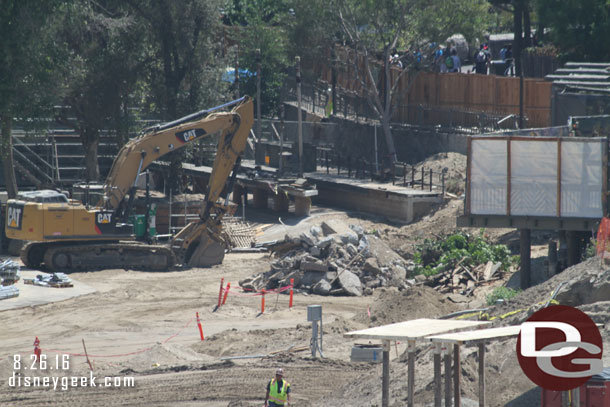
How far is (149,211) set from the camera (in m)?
34.2

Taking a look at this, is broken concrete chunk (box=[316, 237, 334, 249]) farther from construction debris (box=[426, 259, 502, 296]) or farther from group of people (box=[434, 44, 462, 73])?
group of people (box=[434, 44, 462, 73])

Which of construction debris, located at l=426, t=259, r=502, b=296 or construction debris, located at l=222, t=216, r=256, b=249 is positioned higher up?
construction debris, located at l=222, t=216, r=256, b=249

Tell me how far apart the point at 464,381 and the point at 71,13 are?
22339 millimetres

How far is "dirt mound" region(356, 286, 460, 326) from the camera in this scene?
25609 mm

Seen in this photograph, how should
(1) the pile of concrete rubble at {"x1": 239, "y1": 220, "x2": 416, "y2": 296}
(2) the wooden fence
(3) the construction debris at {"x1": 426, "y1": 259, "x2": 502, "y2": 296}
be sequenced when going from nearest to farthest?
(3) the construction debris at {"x1": 426, "y1": 259, "x2": 502, "y2": 296} → (1) the pile of concrete rubble at {"x1": 239, "y1": 220, "x2": 416, "y2": 296} → (2) the wooden fence

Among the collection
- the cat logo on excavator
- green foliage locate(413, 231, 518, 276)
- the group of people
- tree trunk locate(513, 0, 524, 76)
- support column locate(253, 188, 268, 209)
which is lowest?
green foliage locate(413, 231, 518, 276)

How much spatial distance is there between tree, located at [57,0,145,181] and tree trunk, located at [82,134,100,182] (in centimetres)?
52

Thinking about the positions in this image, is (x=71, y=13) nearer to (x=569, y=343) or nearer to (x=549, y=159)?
(x=549, y=159)

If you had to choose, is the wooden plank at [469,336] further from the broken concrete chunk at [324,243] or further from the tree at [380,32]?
the tree at [380,32]

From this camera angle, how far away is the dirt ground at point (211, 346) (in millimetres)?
18375

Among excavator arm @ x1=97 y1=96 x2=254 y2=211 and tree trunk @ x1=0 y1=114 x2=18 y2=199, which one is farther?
tree trunk @ x1=0 y1=114 x2=18 y2=199

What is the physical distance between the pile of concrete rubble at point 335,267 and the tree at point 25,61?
10129 mm

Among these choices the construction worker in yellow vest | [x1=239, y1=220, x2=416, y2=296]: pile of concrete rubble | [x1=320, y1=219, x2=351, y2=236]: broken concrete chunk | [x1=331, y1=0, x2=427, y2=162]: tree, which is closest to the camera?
the construction worker in yellow vest

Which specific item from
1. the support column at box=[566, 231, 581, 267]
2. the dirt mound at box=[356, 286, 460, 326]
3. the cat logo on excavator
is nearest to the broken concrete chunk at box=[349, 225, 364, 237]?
the dirt mound at box=[356, 286, 460, 326]
